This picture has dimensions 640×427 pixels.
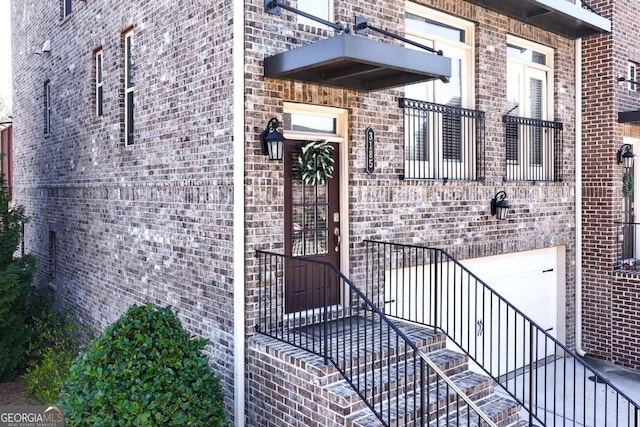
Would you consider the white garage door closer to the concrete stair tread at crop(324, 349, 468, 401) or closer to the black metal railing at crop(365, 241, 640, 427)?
the black metal railing at crop(365, 241, 640, 427)

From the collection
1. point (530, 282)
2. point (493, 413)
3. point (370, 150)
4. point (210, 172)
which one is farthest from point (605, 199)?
point (210, 172)

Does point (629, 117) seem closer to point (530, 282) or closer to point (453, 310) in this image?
point (530, 282)

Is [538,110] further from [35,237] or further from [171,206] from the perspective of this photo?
[35,237]

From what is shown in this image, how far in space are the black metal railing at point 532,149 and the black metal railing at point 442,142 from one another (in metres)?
0.70

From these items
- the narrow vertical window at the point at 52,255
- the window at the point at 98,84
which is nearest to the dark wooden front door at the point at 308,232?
the window at the point at 98,84

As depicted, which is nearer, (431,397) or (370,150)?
(431,397)

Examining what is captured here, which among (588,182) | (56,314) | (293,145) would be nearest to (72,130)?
(56,314)

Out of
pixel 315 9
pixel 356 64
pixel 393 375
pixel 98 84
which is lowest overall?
pixel 393 375

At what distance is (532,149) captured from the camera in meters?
8.90

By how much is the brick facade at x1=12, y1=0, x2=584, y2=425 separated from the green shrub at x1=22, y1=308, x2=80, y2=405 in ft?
1.41

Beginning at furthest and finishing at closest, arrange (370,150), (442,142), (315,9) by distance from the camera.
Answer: (442,142) → (370,150) → (315,9)

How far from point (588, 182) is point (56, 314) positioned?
9.46m

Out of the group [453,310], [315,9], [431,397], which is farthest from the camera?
[453,310]

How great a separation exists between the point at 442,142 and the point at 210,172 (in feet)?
10.7
